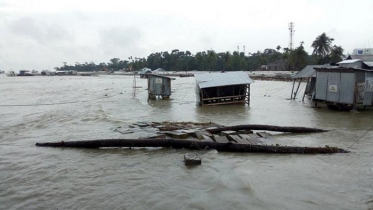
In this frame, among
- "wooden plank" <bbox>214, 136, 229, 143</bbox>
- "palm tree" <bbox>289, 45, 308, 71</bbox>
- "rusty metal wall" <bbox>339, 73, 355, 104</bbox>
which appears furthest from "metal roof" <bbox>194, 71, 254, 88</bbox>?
"palm tree" <bbox>289, 45, 308, 71</bbox>

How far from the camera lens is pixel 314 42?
201ft

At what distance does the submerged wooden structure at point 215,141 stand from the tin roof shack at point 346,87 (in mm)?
6823

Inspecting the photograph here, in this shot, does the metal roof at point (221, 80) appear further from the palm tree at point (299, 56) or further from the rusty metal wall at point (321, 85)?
the palm tree at point (299, 56)

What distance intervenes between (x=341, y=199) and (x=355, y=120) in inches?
414

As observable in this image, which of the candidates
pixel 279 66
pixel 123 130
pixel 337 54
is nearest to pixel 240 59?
pixel 279 66

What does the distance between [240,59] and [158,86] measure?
70339 mm

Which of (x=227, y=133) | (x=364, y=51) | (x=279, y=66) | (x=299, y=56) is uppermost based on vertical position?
(x=299, y=56)

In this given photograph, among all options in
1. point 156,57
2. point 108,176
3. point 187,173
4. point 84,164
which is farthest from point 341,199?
point 156,57

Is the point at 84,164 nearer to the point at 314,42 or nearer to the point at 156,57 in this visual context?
the point at 314,42

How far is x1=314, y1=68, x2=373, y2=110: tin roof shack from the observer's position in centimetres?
1709

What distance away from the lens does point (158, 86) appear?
2716cm

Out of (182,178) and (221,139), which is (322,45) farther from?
(182,178)

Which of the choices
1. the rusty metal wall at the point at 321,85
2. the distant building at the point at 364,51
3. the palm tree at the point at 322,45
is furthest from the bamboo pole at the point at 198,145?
the palm tree at the point at 322,45

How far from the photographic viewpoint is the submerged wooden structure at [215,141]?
9.22m
